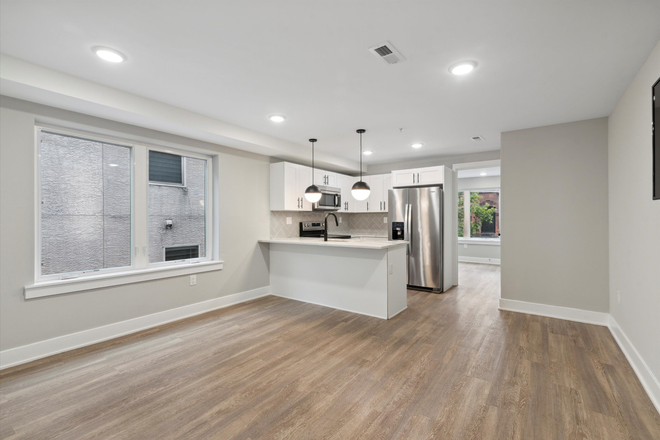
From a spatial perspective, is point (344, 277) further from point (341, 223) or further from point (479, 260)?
point (479, 260)

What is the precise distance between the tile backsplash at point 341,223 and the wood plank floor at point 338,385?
6.61ft

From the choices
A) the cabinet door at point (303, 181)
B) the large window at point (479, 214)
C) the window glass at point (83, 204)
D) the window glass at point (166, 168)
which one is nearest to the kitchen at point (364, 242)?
the cabinet door at point (303, 181)

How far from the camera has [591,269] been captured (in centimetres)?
364

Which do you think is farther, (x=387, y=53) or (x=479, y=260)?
(x=479, y=260)

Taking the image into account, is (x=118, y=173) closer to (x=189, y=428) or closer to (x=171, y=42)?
(x=171, y=42)

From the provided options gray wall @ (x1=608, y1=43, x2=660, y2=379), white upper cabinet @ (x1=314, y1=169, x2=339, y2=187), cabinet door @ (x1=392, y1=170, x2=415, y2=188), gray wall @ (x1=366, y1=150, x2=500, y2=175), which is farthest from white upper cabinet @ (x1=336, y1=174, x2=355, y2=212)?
gray wall @ (x1=608, y1=43, x2=660, y2=379)

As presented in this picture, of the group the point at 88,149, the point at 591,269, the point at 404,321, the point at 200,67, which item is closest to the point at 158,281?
the point at 88,149

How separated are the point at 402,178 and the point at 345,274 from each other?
246 cm

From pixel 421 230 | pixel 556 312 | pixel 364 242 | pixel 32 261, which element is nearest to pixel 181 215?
pixel 32 261

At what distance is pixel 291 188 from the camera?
5.04 meters

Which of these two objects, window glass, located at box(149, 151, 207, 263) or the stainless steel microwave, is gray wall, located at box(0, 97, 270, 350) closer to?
window glass, located at box(149, 151, 207, 263)

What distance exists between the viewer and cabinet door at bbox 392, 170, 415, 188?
5.64m

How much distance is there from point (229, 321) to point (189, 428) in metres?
1.94

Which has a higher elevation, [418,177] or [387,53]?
[387,53]
